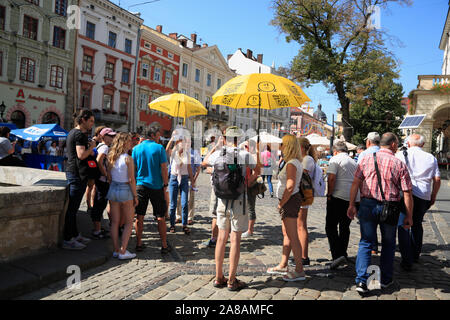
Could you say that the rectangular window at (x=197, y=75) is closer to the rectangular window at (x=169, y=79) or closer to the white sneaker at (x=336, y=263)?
the rectangular window at (x=169, y=79)

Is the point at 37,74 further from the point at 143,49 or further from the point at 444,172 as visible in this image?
the point at 444,172

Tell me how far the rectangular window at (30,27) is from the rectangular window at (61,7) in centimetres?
219

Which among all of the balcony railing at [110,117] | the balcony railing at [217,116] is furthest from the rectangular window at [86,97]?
the balcony railing at [217,116]

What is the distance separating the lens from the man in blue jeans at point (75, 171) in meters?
4.62

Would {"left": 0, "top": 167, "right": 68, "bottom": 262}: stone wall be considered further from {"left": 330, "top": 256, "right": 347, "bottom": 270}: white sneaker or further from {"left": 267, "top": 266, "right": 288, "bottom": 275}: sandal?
{"left": 330, "top": 256, "right": 347, "bottom": 270}: white sneaker

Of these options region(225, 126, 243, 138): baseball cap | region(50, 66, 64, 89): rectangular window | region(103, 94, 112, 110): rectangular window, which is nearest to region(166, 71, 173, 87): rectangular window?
region(103, 94, 112, 110): rectangular window

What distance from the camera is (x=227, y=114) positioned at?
5238cm

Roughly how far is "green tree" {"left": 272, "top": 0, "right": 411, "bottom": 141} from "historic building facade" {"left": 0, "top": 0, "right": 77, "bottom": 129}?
56.2ft

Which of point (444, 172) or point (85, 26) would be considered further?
point (85, 26)

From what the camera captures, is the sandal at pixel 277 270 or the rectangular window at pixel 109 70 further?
the rectangular window at pixel 109 70

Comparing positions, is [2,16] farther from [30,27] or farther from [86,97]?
[86,97]

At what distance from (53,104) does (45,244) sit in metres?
24.5

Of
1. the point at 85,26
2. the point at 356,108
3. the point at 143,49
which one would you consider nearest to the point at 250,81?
the point at 85,26

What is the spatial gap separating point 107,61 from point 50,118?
8044mm
